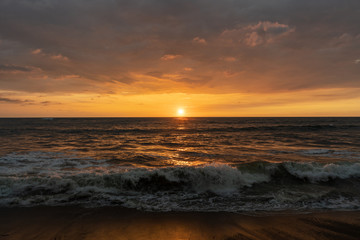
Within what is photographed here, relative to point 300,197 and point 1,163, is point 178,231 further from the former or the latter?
point 1,163

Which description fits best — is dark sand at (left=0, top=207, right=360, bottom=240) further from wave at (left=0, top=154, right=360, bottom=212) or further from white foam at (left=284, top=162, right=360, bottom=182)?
white foam at (left=284, top=162, right=360, bottom=182)

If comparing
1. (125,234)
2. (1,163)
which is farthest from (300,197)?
(1,163)

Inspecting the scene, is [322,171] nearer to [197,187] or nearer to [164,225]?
[197,187]

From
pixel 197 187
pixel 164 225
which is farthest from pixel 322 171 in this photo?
pixel 164 225

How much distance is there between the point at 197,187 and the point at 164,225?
10.6ft

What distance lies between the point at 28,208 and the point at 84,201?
5.11 ft

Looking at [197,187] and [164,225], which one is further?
[197,187]

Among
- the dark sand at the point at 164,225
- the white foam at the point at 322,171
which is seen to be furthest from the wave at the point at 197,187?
the dark sand at the point at 164,225

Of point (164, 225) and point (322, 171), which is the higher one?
point (322, 171)

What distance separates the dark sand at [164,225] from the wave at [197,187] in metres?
0.54

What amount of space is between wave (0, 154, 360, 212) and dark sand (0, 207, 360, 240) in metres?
0.54

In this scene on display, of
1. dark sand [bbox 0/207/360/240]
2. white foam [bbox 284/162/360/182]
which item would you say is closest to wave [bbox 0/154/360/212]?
white foam [bbox 284/162/360/182]

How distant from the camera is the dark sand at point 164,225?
4625 mm

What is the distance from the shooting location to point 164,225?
5102mm
